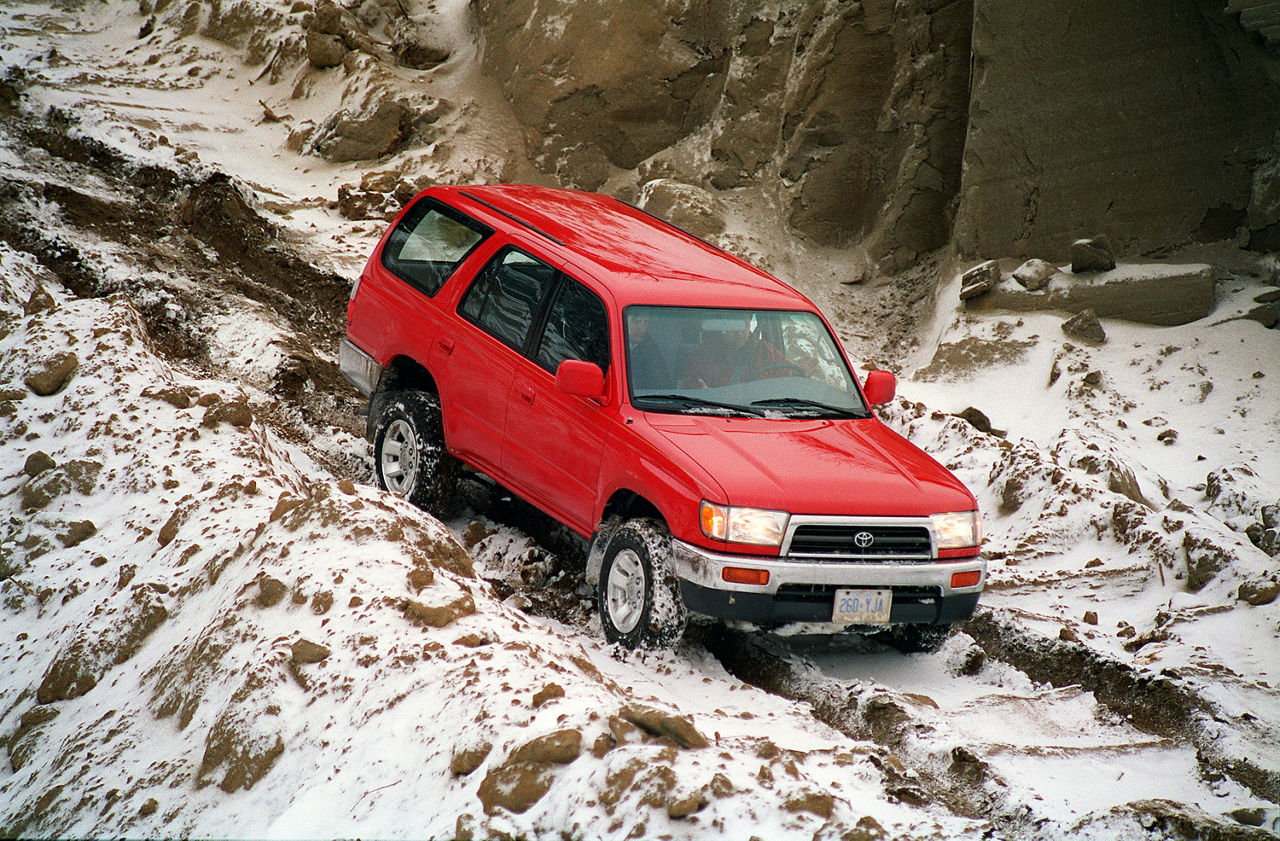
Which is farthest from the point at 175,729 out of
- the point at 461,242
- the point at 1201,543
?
the point at 1201,543

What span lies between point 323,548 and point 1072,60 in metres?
9.26

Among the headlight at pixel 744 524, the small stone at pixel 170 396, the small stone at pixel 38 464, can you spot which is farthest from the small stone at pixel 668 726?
the small stone at pixel 170 396

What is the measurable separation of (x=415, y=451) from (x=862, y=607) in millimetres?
3066

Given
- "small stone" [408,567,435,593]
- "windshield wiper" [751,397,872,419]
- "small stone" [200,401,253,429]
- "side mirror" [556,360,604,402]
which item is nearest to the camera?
"small stone" [408,567,435,593]

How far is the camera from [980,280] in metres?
11.3

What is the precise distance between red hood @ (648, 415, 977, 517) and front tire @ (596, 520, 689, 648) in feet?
1.54

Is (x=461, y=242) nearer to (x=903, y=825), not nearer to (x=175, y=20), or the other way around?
(x=903, y=825)

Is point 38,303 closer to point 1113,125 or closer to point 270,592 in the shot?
point 270,592

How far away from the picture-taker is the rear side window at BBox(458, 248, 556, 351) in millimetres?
6469

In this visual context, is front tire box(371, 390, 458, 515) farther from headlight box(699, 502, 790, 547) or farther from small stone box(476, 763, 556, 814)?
small stone box(476, 763, 556, 814)

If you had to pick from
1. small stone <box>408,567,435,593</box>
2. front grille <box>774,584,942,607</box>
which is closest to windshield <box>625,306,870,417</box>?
front grille <box>774,584,942,607</box>

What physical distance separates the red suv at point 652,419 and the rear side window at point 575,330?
12 millimetres

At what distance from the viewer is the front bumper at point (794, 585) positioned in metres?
5.07

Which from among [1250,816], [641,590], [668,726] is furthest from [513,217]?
[1250,816]
